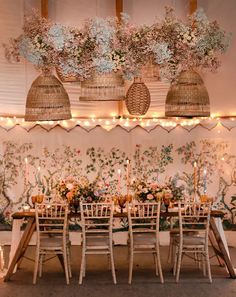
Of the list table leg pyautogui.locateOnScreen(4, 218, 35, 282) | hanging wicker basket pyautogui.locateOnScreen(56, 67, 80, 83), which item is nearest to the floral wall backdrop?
table leg pyautogui.locateOnScreen(4, 218, 35, 282)

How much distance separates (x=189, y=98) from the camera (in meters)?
5.21

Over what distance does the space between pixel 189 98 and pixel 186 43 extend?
1.77 ft

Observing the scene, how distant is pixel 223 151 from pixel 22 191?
339 cm

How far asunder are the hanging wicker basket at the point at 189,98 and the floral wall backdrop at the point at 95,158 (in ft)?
11.6

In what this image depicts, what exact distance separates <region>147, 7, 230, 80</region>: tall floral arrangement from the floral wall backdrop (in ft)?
11.5

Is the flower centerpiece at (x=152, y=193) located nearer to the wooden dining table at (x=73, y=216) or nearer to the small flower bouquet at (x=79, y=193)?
the wooden dining table at (x=73, y=216)

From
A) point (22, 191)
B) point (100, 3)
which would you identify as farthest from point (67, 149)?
point (100, 3)

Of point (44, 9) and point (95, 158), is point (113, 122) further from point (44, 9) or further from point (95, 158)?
point (44, 9)

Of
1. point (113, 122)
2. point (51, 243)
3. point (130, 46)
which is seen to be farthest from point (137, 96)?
point (113, 122)

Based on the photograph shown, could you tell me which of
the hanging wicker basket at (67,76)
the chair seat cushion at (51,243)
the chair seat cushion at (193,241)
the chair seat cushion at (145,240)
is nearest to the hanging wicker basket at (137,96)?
the hanging wicker basket at (67,76)

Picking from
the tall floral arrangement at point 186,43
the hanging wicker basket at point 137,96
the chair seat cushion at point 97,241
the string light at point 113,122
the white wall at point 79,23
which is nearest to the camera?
the tall floral arrangement at point 186,43

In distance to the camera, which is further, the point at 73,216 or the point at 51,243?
the point at 73,216

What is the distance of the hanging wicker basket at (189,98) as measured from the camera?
5215 millimetres

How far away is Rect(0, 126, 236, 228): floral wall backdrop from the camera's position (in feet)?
29.0
